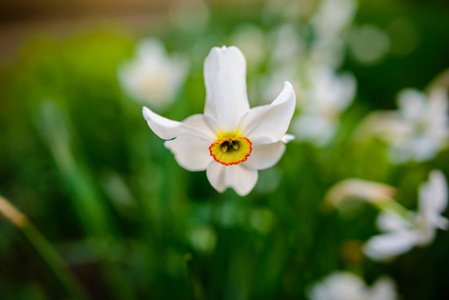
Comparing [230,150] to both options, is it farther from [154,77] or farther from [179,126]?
[154,77]

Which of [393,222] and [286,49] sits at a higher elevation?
[286,49]

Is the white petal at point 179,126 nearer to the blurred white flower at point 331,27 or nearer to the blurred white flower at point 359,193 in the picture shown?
the blurred white flower at point 359,193

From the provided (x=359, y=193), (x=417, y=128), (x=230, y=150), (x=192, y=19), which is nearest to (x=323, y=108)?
(x=417, y=128)

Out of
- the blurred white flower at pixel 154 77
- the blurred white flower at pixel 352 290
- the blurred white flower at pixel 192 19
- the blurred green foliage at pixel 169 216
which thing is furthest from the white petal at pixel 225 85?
the blurred white flower at pixel 192 19

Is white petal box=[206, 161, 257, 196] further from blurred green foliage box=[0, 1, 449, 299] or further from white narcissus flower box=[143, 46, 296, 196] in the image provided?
blurred green foliage box=[0, 1, 449, 299]

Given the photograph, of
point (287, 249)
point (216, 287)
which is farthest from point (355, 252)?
point (216, 287)

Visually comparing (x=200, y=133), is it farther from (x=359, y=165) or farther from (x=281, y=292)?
(x=359, y=165)

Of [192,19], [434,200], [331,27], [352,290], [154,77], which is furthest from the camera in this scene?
[192,19]
